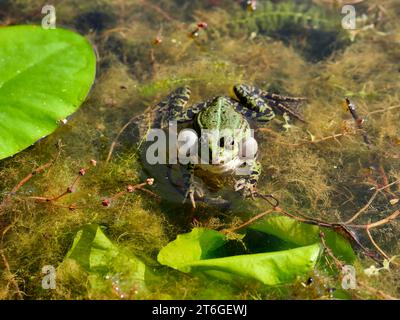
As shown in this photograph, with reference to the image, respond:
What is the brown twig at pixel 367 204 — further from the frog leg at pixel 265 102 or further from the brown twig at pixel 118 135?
the brown twig at pixel 118 135

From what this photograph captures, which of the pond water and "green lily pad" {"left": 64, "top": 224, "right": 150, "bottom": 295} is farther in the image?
the pond water

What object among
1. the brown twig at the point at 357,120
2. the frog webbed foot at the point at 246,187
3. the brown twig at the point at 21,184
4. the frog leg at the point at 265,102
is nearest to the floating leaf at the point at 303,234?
the frog webbed foot at the point at 246,187

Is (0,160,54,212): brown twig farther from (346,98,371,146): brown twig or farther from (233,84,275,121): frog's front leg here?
(346,98,371,146): brown twig

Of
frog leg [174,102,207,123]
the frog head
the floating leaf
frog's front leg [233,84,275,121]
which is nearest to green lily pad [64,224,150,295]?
the floating leaf

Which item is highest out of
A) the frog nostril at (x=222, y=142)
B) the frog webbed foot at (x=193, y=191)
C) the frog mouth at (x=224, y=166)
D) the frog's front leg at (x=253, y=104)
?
the frog nostril at (x=222, y=142)

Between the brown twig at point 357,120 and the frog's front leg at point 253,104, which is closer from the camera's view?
the brown twig at point 357,120

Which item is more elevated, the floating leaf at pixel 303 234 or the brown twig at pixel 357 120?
the brown twig at pixel 357 120

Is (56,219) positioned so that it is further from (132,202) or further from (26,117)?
(26,117)
